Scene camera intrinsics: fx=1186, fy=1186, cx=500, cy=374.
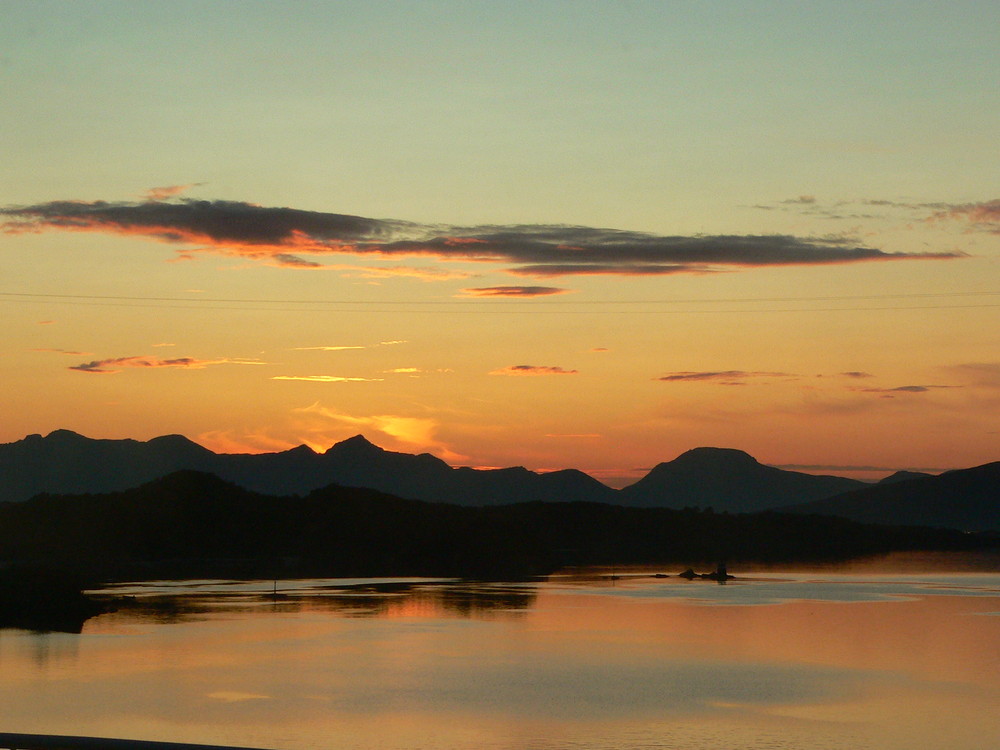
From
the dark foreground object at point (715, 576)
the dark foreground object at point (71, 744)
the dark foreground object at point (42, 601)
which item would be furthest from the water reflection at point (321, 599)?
the dark foreground object at point (71, 744)

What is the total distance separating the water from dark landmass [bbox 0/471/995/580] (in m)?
48.6

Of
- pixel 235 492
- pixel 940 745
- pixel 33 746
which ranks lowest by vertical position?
pixel 940 745

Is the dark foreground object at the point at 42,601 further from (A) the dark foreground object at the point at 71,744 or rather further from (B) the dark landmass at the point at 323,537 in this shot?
(A) the dark foreground object at the point at 71,744

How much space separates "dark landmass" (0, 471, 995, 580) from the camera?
13012 centimetres

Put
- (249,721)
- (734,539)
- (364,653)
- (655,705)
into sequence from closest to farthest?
(249,721)
(655,705)
(364,653)
(734,539)

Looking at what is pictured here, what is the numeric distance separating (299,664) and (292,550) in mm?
116948

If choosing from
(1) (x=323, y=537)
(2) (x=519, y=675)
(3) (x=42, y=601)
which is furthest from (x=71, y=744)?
(1) (x=323, y=537)

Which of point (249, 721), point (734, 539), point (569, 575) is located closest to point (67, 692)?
point (249, 721)

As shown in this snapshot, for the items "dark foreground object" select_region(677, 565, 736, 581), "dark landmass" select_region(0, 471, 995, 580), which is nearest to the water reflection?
"dark foreground object" select_region(677, 565, 736, 581)

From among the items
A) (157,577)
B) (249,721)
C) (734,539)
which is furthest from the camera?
(734,539)

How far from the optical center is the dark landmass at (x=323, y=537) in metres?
130

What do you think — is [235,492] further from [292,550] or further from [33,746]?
[33,746]

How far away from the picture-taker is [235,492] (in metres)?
166

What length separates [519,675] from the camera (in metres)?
37.8
